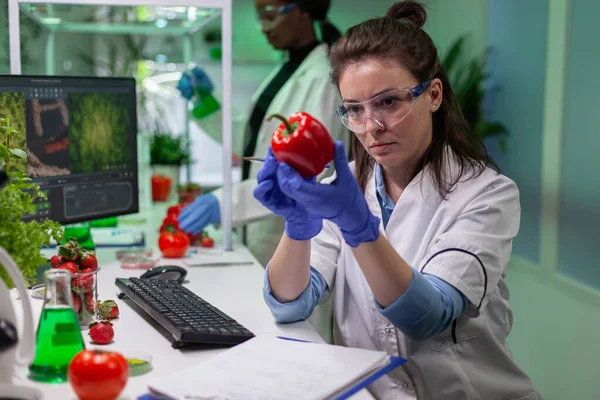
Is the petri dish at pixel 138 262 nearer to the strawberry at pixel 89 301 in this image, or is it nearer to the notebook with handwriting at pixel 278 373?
the strawberry at pixel 89 301

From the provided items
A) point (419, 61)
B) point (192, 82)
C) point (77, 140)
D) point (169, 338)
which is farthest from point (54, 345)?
point (192, 82)

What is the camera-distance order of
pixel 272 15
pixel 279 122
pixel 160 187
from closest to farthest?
1. pixel 279 122
2. pixel 272 15
3. pixel 160 187

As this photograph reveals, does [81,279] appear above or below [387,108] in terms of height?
below

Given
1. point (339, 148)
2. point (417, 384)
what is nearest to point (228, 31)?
point (339, 148)

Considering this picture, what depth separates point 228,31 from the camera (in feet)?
6.91

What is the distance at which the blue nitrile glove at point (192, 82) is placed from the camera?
2.71m

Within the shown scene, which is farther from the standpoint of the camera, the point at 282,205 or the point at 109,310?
the point at 109,310

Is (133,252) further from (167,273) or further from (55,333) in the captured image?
(55,333)

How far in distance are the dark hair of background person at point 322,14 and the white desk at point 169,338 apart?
1.16m

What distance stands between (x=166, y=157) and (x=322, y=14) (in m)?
1.10

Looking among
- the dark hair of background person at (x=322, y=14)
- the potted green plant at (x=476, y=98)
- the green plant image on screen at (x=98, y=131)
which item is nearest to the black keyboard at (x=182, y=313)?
the green plant image on screen at (x=98, y=131)

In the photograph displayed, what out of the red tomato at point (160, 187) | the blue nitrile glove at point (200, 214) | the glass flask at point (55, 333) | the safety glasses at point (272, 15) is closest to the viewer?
the glass flask at point (55, 333)

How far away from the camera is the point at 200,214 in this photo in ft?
7.17

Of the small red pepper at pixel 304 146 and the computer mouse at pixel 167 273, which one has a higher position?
the small red pepper at pixel 304 146
